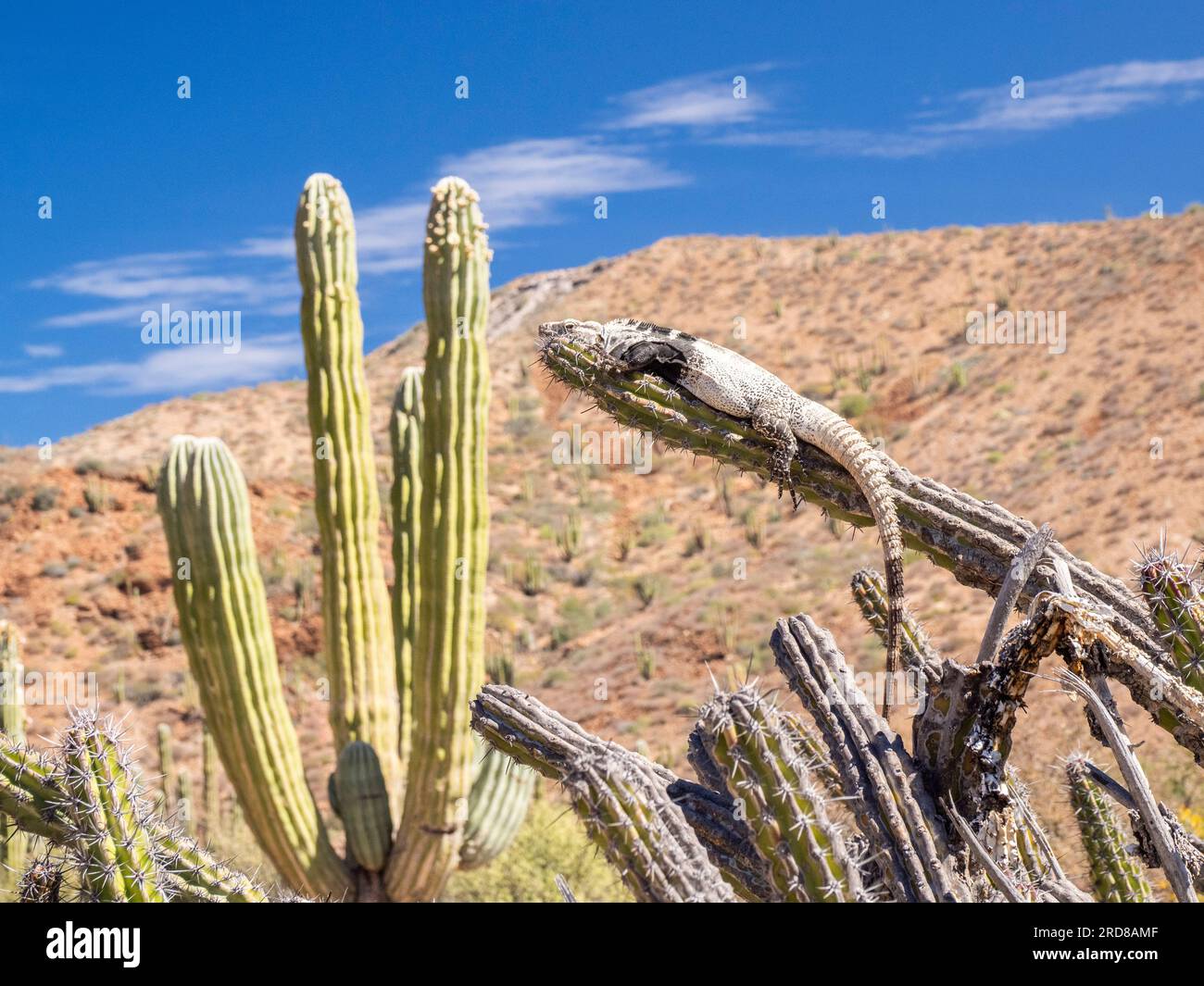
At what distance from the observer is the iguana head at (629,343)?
4137mm

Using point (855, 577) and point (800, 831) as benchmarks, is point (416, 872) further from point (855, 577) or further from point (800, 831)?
point (800, 831)

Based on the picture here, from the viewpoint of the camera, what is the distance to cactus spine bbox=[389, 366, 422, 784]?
9.84 m

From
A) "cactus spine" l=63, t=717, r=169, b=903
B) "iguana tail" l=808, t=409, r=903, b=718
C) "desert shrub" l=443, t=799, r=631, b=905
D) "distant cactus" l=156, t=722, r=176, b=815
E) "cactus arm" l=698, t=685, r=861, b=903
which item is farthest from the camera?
"distant cactus" l=156, t=722, r=176, b=815

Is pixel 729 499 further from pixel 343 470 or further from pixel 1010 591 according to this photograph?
pixel 1010 591

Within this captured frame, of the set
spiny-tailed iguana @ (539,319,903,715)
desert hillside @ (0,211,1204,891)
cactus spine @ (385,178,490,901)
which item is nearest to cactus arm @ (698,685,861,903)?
spiny-tailed iguana @ (539,319,903,715)

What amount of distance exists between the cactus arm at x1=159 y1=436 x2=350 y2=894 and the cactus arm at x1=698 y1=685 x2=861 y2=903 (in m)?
7.63

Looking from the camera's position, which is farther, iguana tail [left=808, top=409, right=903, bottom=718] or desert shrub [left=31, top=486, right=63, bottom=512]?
desert shrub [left=31, top=486, right=63, bottom=512]

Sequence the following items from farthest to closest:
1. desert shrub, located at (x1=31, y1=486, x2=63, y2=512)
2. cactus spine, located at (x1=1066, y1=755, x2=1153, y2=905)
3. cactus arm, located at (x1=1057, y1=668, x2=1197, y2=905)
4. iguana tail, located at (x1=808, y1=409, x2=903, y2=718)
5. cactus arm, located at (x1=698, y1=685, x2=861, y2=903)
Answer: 1. desert shrub, located at (x1=31, y1=486, x2=63, y2=512)
2. cactus spine, located at (x1=1066, y1=755, x2=1153, y2=905)
3. iguana tail, located at (x1=808, y1=409, x2=903, y2=718)
4. cactus arm, located at (x1=1057, y1=668, x2=1197, y2=905)
5. cactus arm, located at (x1=698, y1=685, x2=861, y2=903)

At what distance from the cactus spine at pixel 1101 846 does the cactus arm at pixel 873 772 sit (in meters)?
1.56

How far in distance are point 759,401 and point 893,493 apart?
603mm

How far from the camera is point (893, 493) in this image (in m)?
3.60

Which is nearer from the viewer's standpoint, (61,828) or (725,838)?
(725,838)

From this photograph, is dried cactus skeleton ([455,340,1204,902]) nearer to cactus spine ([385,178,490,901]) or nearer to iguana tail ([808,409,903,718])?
iguana tail ([808,409,903,718])

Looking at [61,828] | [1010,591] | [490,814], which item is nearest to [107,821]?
[61,828]
